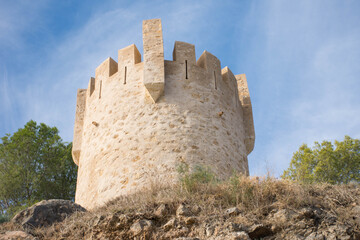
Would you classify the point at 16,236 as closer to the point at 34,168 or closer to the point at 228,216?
the point at 228,216

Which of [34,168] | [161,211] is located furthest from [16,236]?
[34,168]

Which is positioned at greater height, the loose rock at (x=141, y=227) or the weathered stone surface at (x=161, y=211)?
the weathered stone surface at (x=161, y=211)

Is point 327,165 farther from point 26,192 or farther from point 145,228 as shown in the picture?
point 26,192

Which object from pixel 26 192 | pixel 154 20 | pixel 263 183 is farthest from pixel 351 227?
pixel 26 192

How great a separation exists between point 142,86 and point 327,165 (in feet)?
22.4

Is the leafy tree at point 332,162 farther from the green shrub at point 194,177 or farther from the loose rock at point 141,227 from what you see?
the loose rock at point 141,227

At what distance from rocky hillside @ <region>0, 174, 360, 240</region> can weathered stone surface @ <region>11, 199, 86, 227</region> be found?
0.29 feet

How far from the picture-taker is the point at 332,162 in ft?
46.7

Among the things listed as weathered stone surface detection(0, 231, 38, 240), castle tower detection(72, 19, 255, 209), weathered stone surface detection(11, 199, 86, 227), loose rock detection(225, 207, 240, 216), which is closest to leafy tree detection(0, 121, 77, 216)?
castle tower detection(72, 19, 255, 209)

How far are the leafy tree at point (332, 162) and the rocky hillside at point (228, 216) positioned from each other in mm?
6178

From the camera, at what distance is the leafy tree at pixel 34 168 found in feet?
49.8

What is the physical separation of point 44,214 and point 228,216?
130 inches

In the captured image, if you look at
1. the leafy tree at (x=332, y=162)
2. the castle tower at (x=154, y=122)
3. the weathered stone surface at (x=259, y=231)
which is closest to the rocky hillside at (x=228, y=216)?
the weathered stone surface at (x=259, y=231)

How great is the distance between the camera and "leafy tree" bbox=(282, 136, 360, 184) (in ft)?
45.7
